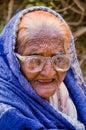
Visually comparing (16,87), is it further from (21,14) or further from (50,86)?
(21,14)

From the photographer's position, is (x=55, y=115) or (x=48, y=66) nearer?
(x=48, y=66)

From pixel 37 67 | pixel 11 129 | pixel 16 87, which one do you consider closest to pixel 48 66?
pixel 37 67

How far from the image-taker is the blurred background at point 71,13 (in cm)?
676

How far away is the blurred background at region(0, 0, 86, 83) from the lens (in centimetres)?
676

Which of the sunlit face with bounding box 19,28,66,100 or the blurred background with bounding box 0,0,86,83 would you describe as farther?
the blurred background with bounding box 0,0,86,83

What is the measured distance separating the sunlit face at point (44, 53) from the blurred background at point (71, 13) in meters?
3.60

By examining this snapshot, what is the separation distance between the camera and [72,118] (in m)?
3.22

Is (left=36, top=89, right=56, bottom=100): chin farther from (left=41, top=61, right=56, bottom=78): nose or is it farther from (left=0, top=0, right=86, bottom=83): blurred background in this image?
(left=0, top=0, right=86, bottom=83): blurred background

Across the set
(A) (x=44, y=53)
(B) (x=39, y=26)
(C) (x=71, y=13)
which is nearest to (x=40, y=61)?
(A) (x=44, y=53)

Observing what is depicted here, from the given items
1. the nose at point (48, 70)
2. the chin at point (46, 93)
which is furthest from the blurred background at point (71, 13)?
the nose at point (48, 70)

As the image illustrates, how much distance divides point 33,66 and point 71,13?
4295 mm

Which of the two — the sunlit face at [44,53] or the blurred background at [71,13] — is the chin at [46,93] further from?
the blurred background at [71,13]

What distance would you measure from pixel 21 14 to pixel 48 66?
0.35m

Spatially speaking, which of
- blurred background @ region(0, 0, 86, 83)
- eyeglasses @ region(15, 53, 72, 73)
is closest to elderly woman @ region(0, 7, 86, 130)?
eyeglasses @ region(15, 53, 72, 73)
